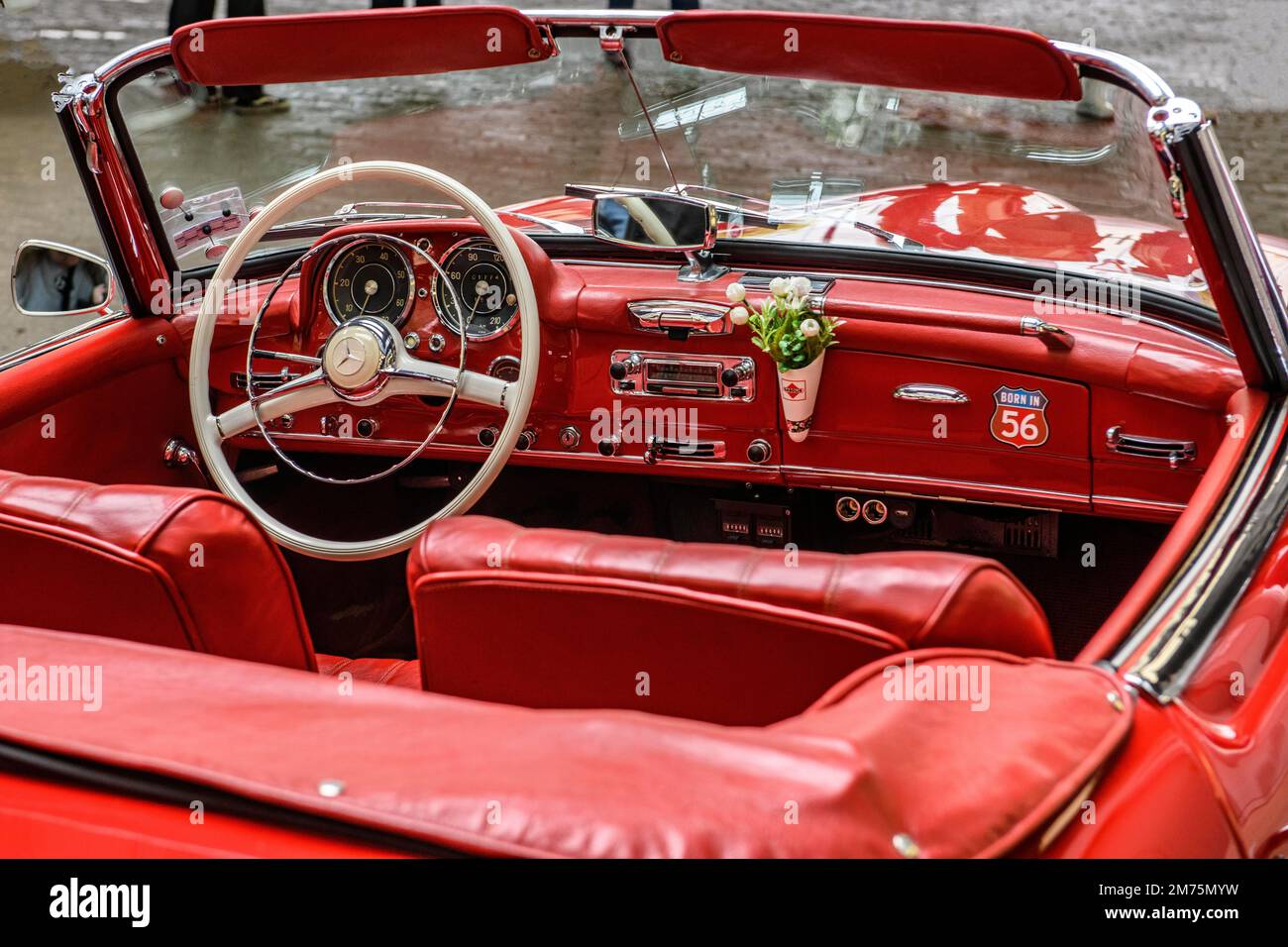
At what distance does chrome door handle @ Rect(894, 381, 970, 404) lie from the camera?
7.64 ft

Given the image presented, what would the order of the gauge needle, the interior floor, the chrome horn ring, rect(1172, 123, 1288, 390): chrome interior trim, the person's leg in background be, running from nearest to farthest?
rect(1172, 123, 1288, 390): chrome interior trim → the chrome horn ring → the interior floor → the gauge needle → the person's leg in background

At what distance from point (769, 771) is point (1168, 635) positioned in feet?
1.75

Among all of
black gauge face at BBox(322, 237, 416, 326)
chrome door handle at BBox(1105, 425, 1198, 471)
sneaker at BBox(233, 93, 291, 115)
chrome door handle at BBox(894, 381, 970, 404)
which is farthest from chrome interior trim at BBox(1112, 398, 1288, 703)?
sneaker at BBox(233, 93, 291, 115)

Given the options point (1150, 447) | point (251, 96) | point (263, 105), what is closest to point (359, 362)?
point (1150, 447)

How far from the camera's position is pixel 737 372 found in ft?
8.19

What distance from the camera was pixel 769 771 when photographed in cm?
84

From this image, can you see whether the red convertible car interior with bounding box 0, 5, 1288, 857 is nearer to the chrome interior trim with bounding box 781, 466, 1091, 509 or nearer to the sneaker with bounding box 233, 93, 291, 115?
the chrome interior trim with bounding box 781, 466, 1091, 509

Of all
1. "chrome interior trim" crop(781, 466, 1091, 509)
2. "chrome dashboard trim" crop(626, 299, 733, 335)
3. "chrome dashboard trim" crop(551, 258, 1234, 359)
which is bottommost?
"chrome interior trim" crop(781, 466, 1091, 509)

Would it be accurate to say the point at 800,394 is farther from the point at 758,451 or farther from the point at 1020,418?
the point at 1020,418

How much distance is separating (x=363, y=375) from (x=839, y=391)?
0.95 m

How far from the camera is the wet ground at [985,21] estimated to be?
536cm

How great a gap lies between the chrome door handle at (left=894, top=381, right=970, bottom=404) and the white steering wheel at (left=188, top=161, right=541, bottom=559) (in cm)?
74
